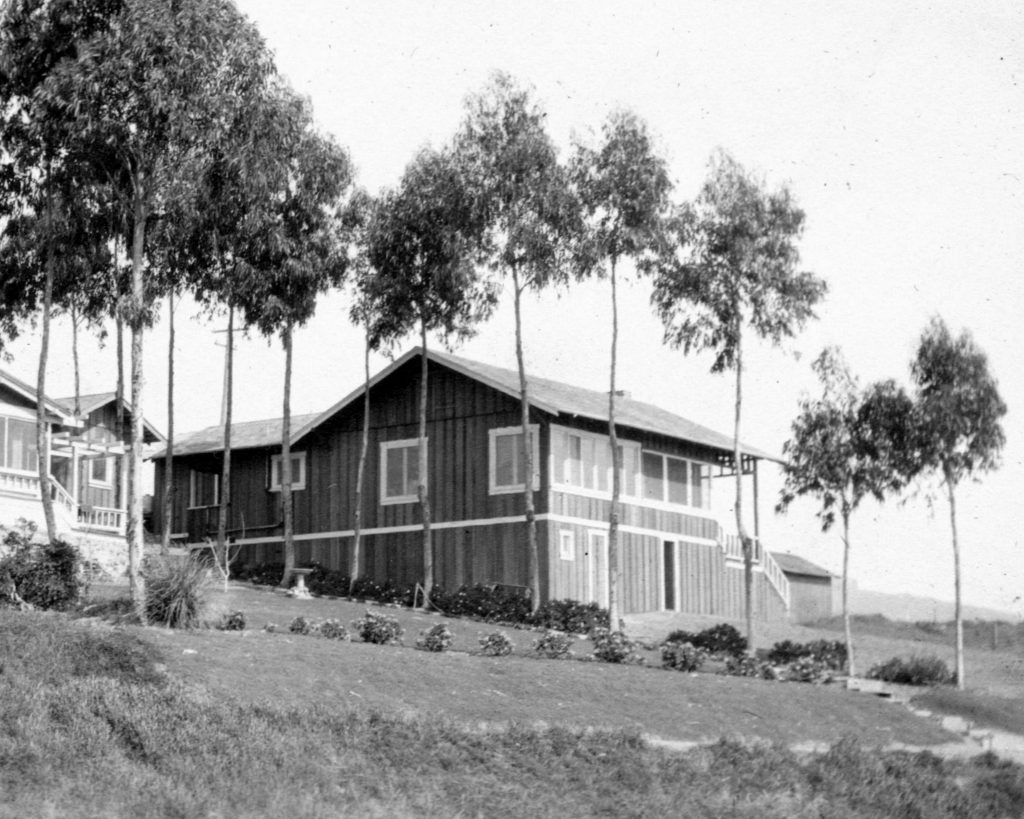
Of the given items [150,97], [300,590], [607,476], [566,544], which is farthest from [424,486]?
[150,97]

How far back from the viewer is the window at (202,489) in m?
49.7

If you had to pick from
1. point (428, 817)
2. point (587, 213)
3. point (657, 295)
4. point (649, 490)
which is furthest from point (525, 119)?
point (428, 817)

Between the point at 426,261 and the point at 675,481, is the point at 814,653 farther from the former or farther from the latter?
the point at 426,261

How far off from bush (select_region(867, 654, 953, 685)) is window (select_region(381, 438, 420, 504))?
13911 millimetres

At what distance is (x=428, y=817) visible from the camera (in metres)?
16.3

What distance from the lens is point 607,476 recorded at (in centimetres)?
4316

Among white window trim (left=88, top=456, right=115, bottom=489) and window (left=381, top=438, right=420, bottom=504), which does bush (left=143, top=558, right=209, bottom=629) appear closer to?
window (left=381, top=438, right=420, bottom=504)

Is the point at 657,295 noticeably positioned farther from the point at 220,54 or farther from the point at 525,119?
the point at 220,54

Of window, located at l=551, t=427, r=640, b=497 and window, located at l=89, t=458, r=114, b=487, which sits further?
window, located at l=89, t=458, r=114, b=487

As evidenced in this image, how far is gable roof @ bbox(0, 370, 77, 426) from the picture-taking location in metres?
41.3

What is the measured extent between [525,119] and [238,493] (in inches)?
617

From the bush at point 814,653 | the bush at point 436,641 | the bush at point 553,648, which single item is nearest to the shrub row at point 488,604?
the bush at point 814,653

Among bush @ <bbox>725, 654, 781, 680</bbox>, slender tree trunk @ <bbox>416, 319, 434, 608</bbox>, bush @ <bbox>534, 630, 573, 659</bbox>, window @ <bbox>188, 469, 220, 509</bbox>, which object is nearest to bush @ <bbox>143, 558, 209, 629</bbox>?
bush @ <bbox>534, 630, 573, 659</bbox>

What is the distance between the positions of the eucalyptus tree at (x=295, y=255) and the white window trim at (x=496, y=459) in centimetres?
526
